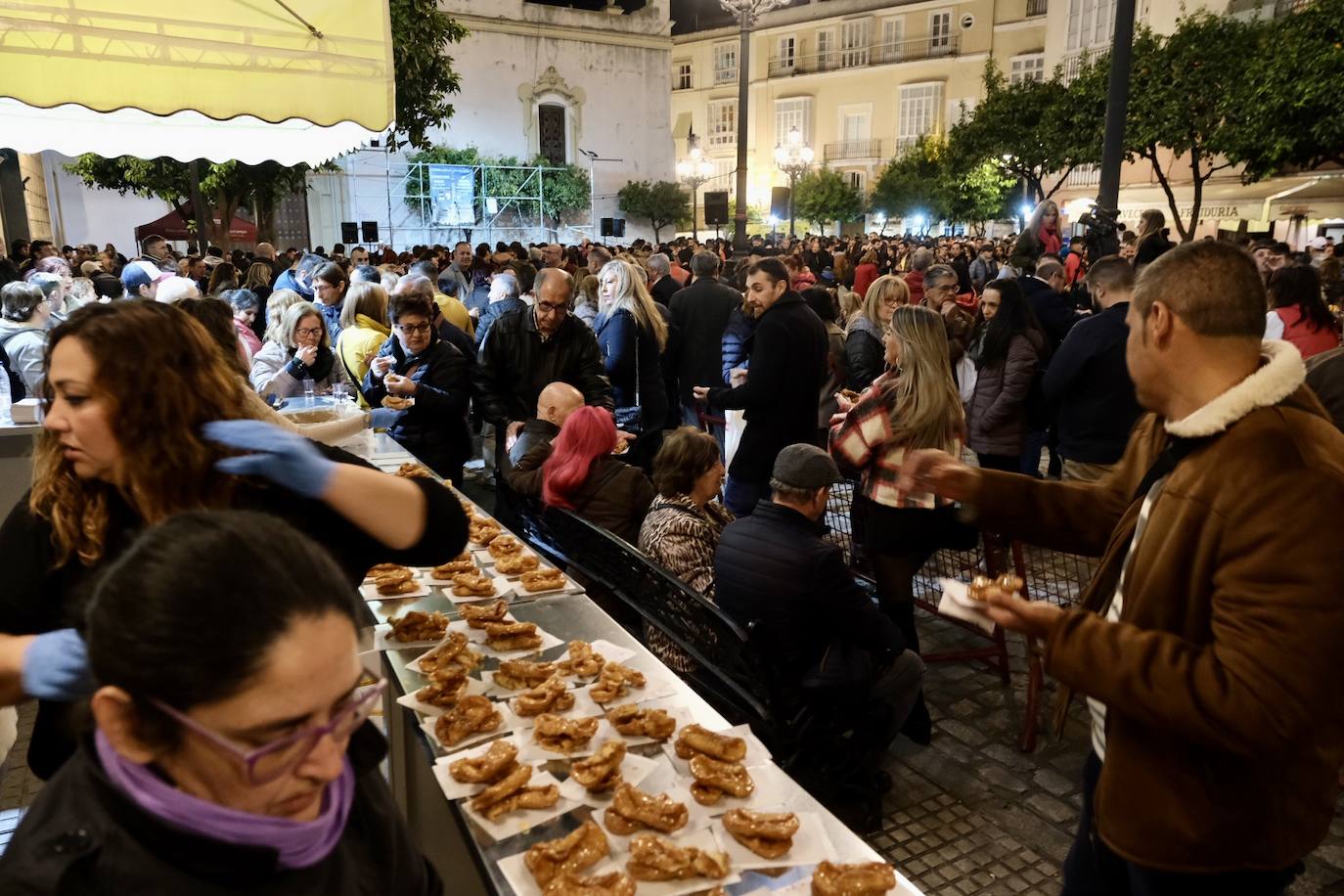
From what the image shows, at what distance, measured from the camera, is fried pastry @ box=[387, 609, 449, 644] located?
2959 millimetres

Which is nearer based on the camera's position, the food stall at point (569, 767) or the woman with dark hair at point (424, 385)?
the food stall at point (569, 767)

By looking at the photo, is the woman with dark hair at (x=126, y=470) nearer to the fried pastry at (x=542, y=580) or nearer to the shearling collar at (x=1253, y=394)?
the fried pastry at (x=542, y=580)

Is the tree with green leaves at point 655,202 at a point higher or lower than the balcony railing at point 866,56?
lower

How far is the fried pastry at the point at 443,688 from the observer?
2.54 meters

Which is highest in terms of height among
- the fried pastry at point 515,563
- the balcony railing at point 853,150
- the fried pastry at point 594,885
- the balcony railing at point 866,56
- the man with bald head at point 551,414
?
the balcony railing at point 866,56

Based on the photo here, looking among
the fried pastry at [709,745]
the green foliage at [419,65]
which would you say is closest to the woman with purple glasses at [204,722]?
the fried pastry at [709,745]

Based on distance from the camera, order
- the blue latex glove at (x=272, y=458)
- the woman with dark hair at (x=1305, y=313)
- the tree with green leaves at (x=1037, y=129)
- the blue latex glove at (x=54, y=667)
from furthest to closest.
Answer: the tree with green leaves at (x=1037, y=129) < the woman with dark hair at (x=1305, y=313) < the blue latex glove at (x=272, y=458) < the blue latex glove at (x=54, y=667)

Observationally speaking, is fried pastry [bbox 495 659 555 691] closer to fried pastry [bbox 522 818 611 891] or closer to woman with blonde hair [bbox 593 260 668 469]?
fried pastry [bbox 522 818 611 891]

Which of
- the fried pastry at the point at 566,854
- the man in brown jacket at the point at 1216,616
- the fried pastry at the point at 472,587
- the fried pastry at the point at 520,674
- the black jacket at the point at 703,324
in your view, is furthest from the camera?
the black jacket at the point at 703,324

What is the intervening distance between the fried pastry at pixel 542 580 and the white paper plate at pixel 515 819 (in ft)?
4.12

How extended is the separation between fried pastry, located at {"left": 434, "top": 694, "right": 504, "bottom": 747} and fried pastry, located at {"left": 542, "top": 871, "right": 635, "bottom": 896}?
24.5 inches

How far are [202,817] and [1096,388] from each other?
5000 millimetres

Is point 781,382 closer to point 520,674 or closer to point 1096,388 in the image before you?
point 1096,388

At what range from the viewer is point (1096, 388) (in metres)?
5.02
